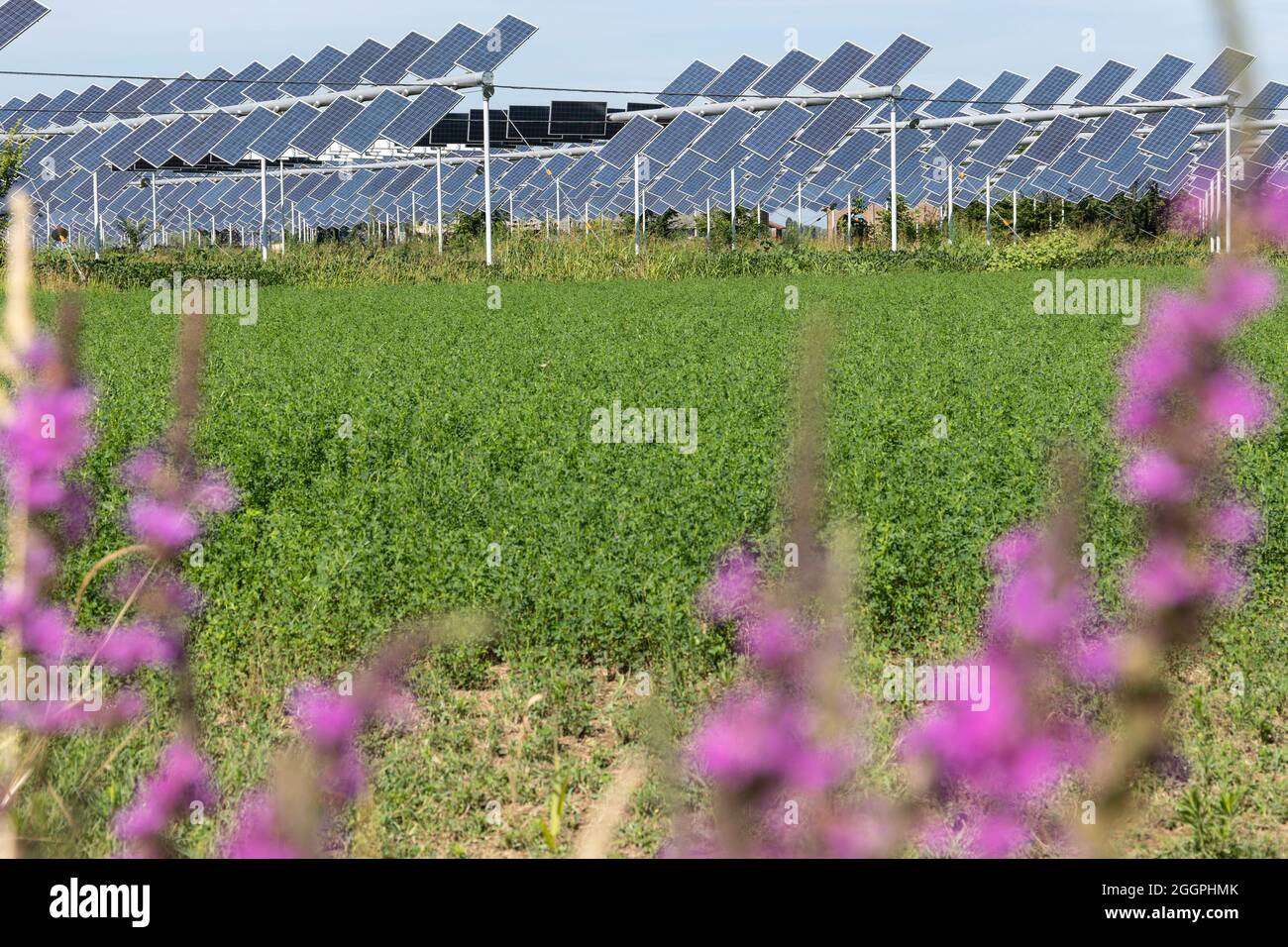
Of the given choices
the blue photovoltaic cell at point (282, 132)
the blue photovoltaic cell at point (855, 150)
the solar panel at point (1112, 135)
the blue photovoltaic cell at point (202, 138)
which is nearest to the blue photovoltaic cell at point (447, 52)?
the blue photovoltaic cell at point (282, 132)

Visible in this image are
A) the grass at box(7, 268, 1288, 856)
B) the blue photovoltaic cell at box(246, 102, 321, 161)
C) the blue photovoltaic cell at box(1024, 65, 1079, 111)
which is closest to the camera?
the grass at box(7, 268, 1288, 856)

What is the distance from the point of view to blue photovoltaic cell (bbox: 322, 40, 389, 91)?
32.3 m

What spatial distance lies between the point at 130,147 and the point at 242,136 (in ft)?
14.4

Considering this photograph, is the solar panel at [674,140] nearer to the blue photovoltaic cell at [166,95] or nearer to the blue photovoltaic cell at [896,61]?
the blue photovoltaic cell at [896,61]

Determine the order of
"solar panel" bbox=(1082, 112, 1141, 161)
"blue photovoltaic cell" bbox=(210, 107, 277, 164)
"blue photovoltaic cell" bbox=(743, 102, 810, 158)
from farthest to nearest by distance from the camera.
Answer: "solar panel" bbox=(1082, 112, 1141, 161) < "blue photovoltaic cell" bbox=(743, 102, 810, 158) < "blue photovoltaic cell" bbox=(210, 107, 277, 164)

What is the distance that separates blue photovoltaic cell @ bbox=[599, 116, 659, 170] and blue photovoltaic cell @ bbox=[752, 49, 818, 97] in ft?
10.1

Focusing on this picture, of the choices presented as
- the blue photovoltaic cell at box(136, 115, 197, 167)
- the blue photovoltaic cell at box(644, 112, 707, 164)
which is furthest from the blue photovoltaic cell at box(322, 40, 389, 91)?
the blue photovoltaic cell at box(644, 112, 707, 164)

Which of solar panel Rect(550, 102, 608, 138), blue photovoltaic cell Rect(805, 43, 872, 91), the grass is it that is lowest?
the grass

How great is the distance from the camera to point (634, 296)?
21.4 m

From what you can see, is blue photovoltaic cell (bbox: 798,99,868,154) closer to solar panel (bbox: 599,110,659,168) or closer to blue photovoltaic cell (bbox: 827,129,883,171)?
blue photovoltaic cell (bbox: 827,129,883,171)

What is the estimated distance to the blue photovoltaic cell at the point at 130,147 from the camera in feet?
112

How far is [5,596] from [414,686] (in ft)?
13.4

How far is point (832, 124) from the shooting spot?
3572cm
